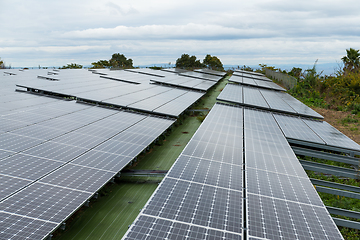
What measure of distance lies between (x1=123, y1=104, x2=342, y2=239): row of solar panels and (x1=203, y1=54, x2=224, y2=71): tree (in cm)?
7638

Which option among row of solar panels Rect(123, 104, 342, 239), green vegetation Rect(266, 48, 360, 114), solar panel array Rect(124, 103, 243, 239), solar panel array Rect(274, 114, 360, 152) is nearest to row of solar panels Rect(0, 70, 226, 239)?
solar panel array Rect(124, 103, 243, 239)

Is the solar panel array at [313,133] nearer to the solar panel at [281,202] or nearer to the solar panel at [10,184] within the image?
the solar panel at [281,202]

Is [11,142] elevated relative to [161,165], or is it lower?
elevated

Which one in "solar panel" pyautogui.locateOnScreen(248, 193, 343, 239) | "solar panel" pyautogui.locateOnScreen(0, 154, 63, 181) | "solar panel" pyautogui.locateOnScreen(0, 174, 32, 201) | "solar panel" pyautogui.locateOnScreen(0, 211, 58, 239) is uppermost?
"solar panel" pyautogui.locateOnScreen(0, 154, 63, 181)

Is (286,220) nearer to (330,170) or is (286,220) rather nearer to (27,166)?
(330,170)

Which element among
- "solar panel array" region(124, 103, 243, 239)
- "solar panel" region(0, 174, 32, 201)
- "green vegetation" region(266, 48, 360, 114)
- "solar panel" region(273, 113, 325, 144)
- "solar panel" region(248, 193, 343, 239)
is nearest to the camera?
"solar panel array" region(124, 103, 243, 239)

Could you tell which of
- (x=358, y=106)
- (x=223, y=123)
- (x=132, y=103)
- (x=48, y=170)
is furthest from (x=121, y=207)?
(x=358, y=106)

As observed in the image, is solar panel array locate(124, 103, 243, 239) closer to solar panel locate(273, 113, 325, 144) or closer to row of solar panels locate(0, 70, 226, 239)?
row of solar panels locate(0, 70, 226, 239)

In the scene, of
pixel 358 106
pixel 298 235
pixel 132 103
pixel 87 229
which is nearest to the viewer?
pixel 298 235

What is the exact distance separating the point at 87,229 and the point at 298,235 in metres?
6.63

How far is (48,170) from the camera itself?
8562 millimetres

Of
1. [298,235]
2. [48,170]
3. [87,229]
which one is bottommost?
[87,229]

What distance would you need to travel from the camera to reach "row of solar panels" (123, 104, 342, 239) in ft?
21.0

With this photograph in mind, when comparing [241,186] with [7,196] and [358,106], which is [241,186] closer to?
[7,196]
